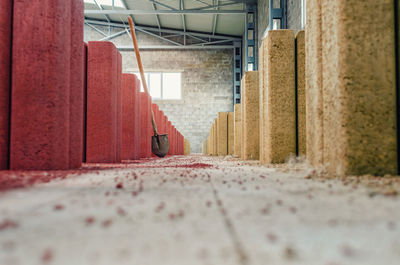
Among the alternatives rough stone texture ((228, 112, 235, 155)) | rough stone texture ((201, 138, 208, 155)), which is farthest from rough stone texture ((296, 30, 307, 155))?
rough stone texture ((201, 138, 208, 155))

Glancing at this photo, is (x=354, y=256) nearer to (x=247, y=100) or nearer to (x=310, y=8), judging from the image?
(x=310, y=8)

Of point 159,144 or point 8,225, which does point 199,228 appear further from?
point 159,144

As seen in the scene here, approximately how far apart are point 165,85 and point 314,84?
2161cm

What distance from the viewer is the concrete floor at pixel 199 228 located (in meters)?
0.81

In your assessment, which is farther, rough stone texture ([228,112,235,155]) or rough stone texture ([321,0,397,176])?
rough stone texture ([228,112,235,155])

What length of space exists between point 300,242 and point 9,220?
987 mm

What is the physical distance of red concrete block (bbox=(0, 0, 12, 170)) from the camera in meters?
3.06

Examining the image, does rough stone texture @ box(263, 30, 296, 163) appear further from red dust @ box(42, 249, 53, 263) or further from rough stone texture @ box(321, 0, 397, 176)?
red dust @ box(42, 249, 53, 263)

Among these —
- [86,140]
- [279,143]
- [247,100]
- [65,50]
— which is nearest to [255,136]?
[247,100]

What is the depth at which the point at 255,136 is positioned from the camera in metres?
7.03

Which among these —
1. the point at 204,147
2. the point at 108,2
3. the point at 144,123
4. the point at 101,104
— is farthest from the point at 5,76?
the point at 204,147

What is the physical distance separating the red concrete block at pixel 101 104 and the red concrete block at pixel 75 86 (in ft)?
4.28

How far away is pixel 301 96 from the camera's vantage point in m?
4.77

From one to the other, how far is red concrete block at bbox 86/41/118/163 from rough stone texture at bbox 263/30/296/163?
2.52 meters
